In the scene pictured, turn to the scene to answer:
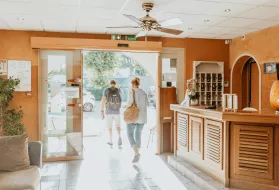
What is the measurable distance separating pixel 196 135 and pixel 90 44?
9.31ft

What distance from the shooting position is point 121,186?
14.1 feet

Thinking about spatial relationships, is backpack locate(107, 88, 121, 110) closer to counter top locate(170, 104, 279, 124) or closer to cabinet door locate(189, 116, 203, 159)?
cabinet door locate(189, 116, 203, 159)

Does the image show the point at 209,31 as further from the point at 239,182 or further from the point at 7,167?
the point at 7,167

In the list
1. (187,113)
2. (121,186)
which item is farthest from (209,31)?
(121,186)

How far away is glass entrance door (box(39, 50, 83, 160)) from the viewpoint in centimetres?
587

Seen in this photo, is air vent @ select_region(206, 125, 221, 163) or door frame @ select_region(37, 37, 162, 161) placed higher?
door frame @ select_region(37, 37, 162, 161)

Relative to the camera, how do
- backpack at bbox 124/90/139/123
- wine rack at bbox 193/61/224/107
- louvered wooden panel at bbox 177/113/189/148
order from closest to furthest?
louvered wooden panel at bbox 177/113/189/148
backpack at bbox 124/90/139/123
wine rack at bbox 193/61/224/107

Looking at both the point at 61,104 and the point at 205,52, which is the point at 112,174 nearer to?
the point at 61,104

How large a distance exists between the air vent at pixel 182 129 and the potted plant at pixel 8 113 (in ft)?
10.1

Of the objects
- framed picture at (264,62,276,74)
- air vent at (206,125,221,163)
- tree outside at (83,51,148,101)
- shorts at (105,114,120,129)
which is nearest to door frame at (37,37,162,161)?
shorts at (105,114,120,129)

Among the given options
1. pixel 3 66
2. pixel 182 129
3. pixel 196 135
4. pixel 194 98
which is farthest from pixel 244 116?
pixel 3 66

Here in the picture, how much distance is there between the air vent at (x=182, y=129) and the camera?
516 centimetres

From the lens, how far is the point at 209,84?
6793mm

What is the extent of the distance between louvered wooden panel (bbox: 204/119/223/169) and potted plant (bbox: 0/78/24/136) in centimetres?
354
